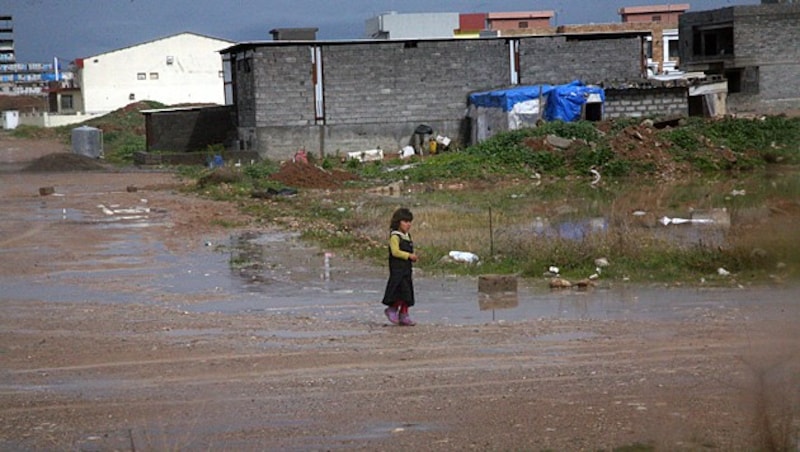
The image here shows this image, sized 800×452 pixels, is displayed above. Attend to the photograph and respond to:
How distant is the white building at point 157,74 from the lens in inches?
3361

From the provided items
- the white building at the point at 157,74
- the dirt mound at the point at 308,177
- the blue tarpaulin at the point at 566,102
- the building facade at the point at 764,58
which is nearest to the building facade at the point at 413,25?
the white building at the point at 157,74

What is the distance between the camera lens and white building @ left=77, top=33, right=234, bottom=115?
8538 centimetres

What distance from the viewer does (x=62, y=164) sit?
44.3 meters

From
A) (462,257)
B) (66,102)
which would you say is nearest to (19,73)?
(66,102)

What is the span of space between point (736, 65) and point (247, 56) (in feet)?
88.9

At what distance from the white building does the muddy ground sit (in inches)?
2817

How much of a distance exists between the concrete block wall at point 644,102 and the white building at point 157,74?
4777 centimetres

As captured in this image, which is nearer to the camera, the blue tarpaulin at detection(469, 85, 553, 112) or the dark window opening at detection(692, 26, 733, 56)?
the blue tarpaulin at detection(469, 85, 553, 112)

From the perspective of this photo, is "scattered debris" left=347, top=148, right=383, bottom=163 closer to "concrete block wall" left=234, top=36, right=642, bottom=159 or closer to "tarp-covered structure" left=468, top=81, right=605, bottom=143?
"concrete block wall" left=234, top=36, right=642, bottom=159

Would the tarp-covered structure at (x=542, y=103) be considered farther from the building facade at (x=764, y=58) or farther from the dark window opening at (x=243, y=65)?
the building facade at (x=764, y=58)

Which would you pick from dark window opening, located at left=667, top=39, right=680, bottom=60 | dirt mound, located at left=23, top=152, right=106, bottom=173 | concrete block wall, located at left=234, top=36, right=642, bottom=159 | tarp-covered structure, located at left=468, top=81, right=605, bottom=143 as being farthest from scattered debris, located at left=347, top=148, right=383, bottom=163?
dark window opening, located at left=667, top=39, right=680, bottom=60

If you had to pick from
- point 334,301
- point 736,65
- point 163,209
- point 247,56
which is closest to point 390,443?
point 334,301

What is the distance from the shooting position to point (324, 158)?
41781mm

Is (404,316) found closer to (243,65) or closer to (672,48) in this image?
(243,65)
